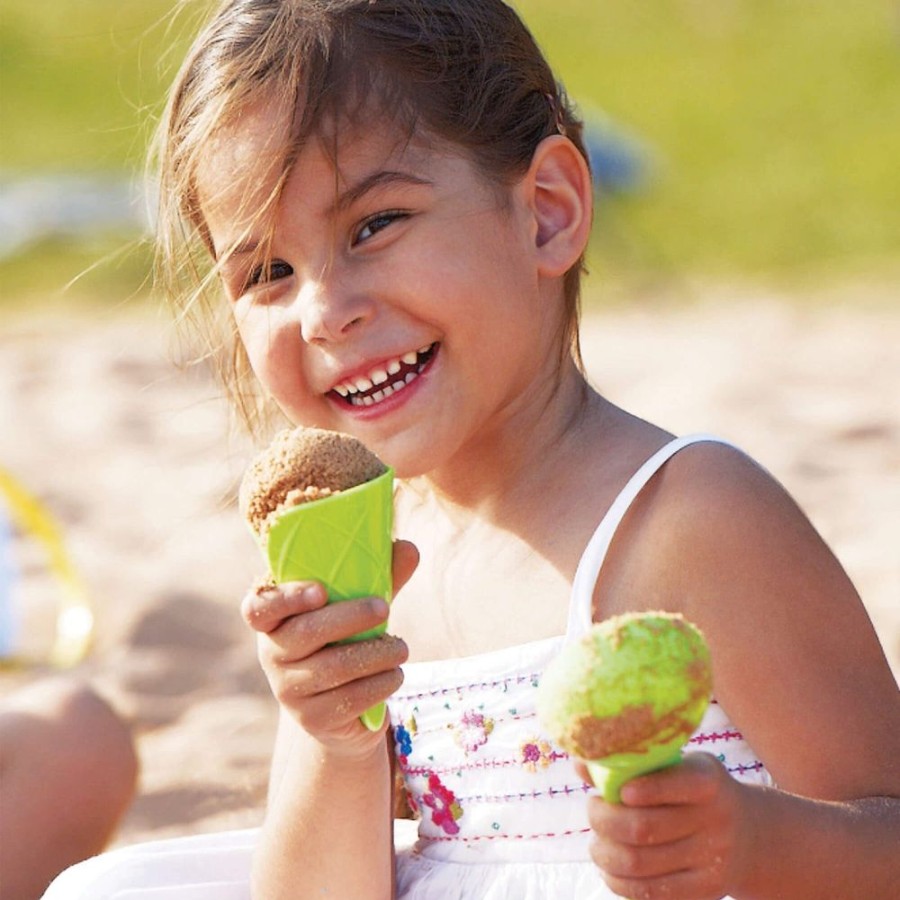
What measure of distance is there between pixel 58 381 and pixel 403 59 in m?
3.65

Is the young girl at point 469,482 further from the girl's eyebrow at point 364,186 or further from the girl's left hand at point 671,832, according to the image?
the girl's left hand at point 671,832

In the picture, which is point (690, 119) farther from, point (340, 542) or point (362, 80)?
point (340, 542)

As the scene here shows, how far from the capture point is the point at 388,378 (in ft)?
5.92

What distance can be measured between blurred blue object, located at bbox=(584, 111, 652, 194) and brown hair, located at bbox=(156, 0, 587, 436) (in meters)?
6.45

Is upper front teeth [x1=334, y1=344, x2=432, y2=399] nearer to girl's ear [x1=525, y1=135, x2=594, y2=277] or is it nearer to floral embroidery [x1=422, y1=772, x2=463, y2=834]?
girl's ear [x1=525, y1=135, x2=594, y2=277]

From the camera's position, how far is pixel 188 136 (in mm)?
1901

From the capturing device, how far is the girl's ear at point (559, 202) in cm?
194

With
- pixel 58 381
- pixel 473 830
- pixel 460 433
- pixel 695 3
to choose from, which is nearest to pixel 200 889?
pixel 473 830

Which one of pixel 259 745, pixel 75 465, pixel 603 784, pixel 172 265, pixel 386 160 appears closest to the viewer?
pixel 603 784

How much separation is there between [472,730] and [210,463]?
264cm

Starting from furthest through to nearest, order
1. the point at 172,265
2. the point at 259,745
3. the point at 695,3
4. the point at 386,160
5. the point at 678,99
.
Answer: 1. the point at 695,3
2. the point at 678,99
3. the point at 259,745
4. the point at 172,265
5. the point at 386,160

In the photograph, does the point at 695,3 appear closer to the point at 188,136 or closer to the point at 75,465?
the point at 75,465

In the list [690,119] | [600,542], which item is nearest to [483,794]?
[600,542]

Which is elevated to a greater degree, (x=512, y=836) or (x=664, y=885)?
(x=512, y=836)
